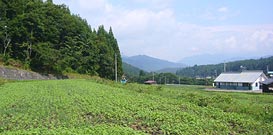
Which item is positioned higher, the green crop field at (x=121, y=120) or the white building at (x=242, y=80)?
the white building at (x=242, y=80)

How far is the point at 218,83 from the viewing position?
68438mm

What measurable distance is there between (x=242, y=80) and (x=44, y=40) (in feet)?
127

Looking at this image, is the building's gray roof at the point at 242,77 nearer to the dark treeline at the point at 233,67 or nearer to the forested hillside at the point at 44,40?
the forested hillside at the point at 44,40

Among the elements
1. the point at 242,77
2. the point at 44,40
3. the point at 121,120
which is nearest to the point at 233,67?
the point at 242,77

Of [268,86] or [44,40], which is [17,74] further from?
[268,86]

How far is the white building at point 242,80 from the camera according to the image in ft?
195

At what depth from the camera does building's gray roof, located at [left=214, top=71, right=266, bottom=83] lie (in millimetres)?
59719

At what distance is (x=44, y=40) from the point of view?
54812 mm

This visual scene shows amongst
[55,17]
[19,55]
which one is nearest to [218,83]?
[55,17]

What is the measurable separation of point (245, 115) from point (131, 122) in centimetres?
541

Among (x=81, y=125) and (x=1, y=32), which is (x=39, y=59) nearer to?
(x=1, y=32)

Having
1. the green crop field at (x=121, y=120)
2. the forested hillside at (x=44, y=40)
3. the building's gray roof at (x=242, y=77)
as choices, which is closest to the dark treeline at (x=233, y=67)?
the building's gray roof at (x=242, y=77)

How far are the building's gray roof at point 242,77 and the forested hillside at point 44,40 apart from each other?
26367mm

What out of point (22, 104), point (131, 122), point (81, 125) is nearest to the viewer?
point (81, 125)
